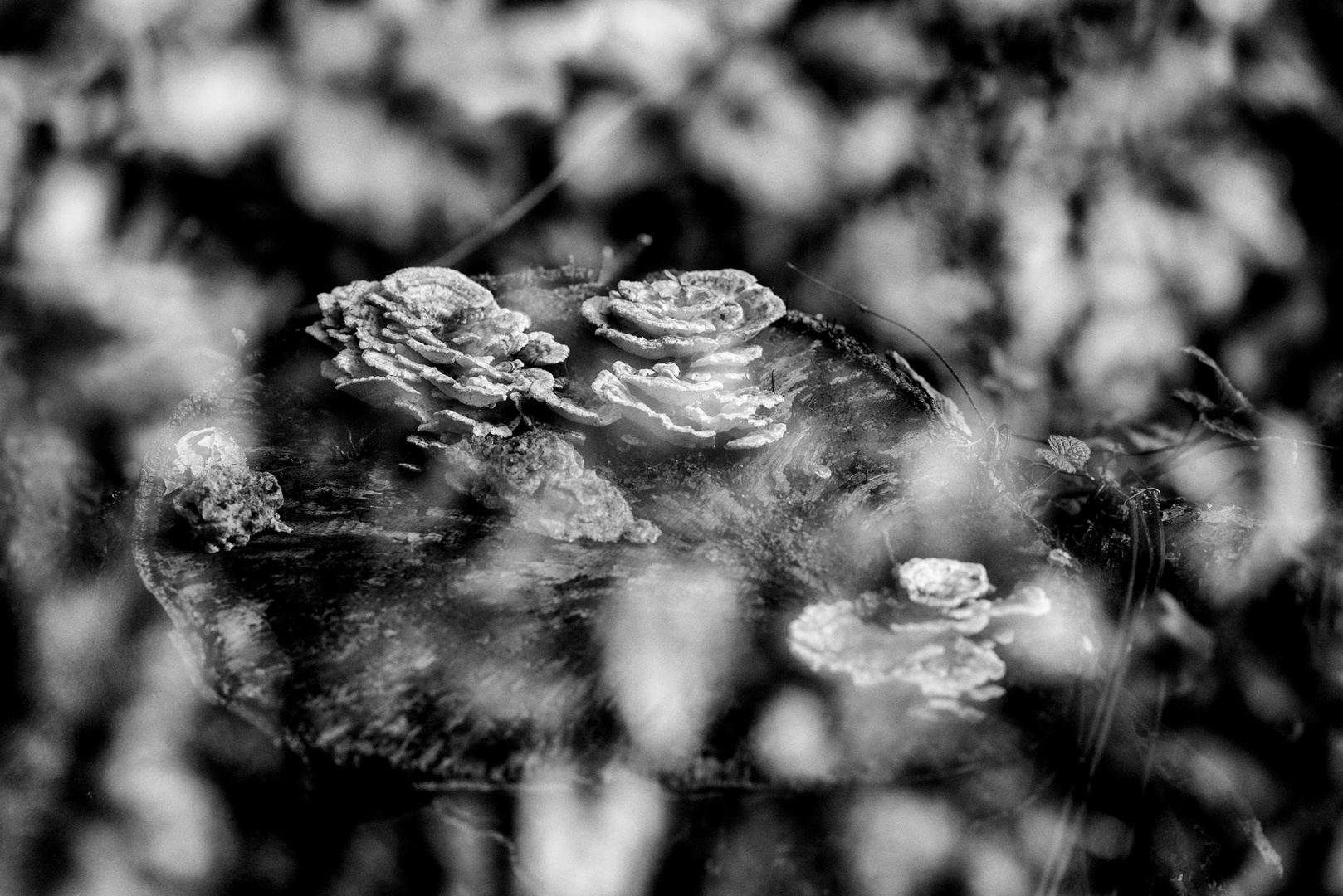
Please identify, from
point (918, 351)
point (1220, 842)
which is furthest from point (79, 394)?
point (1220, 842)

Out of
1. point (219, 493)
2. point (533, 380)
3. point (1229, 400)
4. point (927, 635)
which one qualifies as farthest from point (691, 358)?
point (1229, 400)

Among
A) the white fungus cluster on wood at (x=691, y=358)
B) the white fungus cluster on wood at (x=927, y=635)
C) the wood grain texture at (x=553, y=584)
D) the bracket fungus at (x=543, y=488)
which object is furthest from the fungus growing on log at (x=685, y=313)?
the white fungus cluster on wood at (x=927, y=635)

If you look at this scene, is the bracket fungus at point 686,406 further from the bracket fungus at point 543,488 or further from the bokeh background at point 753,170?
the bokeh background at point 753,170

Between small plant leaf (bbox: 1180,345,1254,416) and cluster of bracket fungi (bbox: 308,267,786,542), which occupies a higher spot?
cluster of bracket fungi (bbox: 308,267,786,542)

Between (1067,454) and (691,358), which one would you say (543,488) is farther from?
(1067,454)

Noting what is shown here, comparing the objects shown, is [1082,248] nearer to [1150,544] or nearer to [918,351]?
[918,351]

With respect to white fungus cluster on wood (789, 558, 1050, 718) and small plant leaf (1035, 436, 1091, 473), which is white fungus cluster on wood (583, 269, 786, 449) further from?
small plant leaf (1035, 436, 1091, 473)

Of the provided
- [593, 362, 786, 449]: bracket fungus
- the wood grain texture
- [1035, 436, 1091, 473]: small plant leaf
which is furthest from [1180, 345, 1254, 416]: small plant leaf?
[593, 362, 786, 449]: bracket fungus
